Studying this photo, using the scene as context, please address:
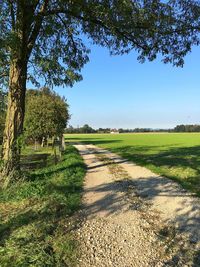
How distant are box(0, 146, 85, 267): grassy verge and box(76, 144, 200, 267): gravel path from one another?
0.32 m

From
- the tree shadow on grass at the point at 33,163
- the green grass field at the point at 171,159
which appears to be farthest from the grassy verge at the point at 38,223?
the tree shadow on grass at the point at 33,163

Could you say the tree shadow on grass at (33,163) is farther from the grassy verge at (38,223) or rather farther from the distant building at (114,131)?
the distant building at (114,131)

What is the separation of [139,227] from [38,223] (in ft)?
6.81

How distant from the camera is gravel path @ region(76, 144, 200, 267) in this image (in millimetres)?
5117

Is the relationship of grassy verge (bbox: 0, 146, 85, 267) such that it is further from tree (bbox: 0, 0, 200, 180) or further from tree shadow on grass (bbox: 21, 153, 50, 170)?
tree shadow on grass (bbox: 21, 153, 50, 170)

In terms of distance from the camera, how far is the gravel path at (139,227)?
5.12m

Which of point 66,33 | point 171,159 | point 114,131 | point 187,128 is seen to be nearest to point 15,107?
point 66,33

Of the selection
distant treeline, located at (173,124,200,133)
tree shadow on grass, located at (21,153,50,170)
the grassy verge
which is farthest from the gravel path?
distant treeline, located at (173,124,200,133)

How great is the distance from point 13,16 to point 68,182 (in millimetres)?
5937

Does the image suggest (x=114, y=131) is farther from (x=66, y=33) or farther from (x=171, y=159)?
(x=66, y=33)

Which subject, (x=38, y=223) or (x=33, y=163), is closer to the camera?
(x=38, y=223)

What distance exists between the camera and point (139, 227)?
647 cm

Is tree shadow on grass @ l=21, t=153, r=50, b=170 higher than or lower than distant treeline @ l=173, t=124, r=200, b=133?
lower

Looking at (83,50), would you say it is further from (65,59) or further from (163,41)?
(163,41)
